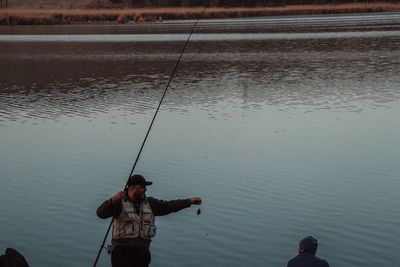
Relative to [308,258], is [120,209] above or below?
above

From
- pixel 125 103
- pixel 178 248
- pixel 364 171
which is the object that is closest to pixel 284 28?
pixel 125 103

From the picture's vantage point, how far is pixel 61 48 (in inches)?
1602

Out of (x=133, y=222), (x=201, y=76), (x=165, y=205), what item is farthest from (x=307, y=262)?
(x=201, y=76)

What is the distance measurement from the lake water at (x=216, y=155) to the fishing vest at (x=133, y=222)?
2223 millimetres

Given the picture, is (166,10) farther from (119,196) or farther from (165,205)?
(119,196)

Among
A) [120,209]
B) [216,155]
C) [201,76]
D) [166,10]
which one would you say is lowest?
[166,10]

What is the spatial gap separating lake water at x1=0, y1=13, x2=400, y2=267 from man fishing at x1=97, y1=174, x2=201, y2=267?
2097mm

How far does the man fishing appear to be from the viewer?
6336mm

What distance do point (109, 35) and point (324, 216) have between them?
41886 millimetres

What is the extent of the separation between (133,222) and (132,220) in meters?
0.02

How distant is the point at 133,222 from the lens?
639cm

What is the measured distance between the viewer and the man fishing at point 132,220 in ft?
20.8

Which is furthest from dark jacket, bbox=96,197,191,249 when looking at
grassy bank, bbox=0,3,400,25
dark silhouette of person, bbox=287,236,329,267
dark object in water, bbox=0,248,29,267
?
grassy bank, bbox=0,3,400,25

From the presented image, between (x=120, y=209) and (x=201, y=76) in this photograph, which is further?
(x=201, y=76)
